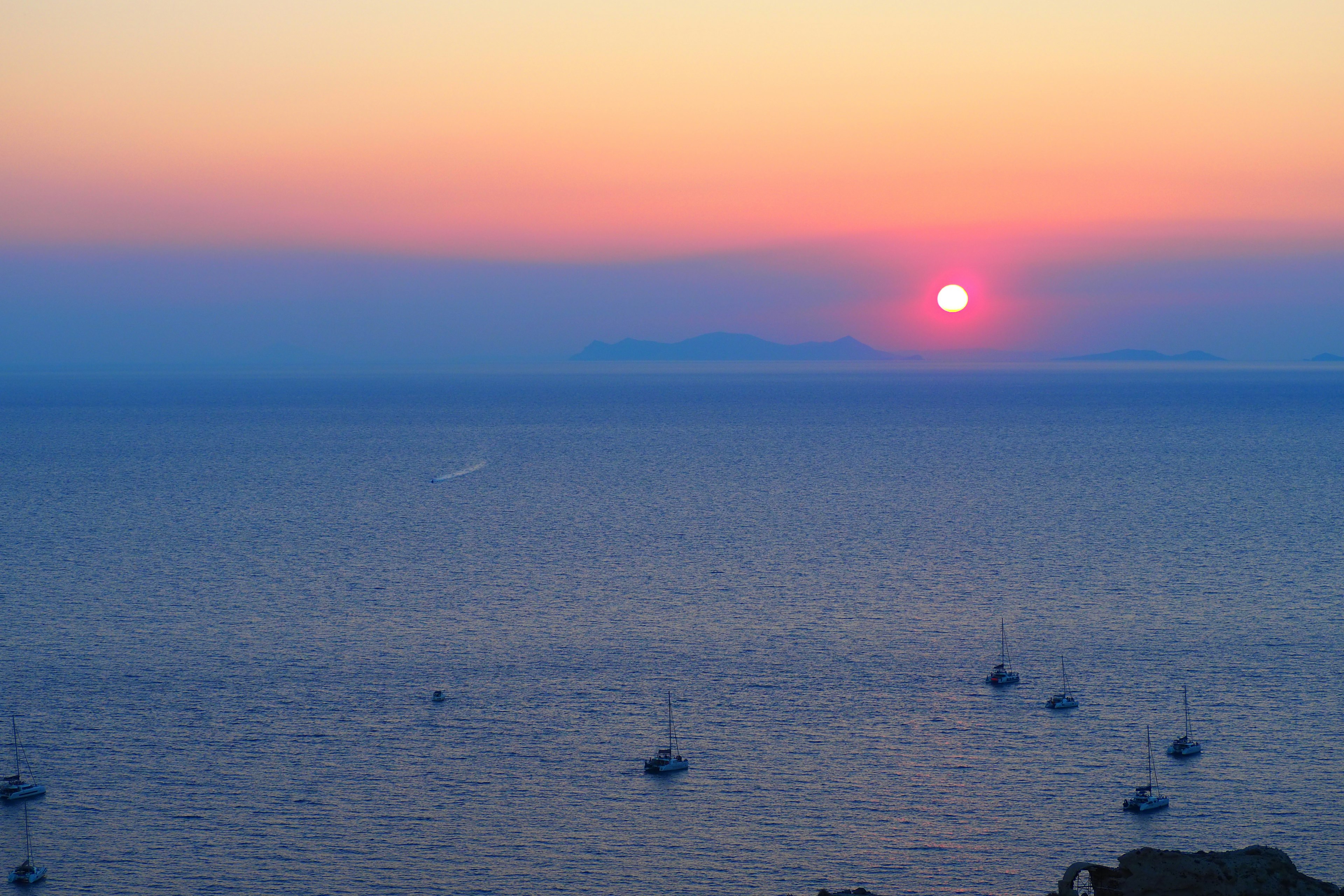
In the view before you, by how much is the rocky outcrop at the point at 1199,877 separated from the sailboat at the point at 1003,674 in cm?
4408

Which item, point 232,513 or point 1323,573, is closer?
point 1323,573

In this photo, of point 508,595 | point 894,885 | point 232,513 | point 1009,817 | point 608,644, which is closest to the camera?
point 894,885

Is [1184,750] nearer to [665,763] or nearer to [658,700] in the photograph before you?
[665,763]

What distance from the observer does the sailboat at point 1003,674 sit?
67.9 meters

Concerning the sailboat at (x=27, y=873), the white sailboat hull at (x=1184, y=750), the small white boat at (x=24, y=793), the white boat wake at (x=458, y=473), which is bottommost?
the white sailboat hull at (x=1184, y=750)

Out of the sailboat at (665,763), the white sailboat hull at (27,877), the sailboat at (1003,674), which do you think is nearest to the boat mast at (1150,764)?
the sailboat at (1003,674)

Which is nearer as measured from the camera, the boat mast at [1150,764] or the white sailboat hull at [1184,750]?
the boat mast at [1150,764]

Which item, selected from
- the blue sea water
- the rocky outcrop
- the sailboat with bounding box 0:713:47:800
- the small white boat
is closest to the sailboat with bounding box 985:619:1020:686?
the blue sea water

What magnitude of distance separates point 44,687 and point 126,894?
82.0 ft

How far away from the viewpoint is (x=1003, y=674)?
224ft

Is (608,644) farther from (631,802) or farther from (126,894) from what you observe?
(126,894)

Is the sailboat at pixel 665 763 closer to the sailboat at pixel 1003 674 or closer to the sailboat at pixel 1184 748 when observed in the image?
the sailboat at pixel 1003 674

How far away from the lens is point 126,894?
155ft

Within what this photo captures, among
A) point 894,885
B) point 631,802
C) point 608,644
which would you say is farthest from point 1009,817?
Answer: point 608,644
